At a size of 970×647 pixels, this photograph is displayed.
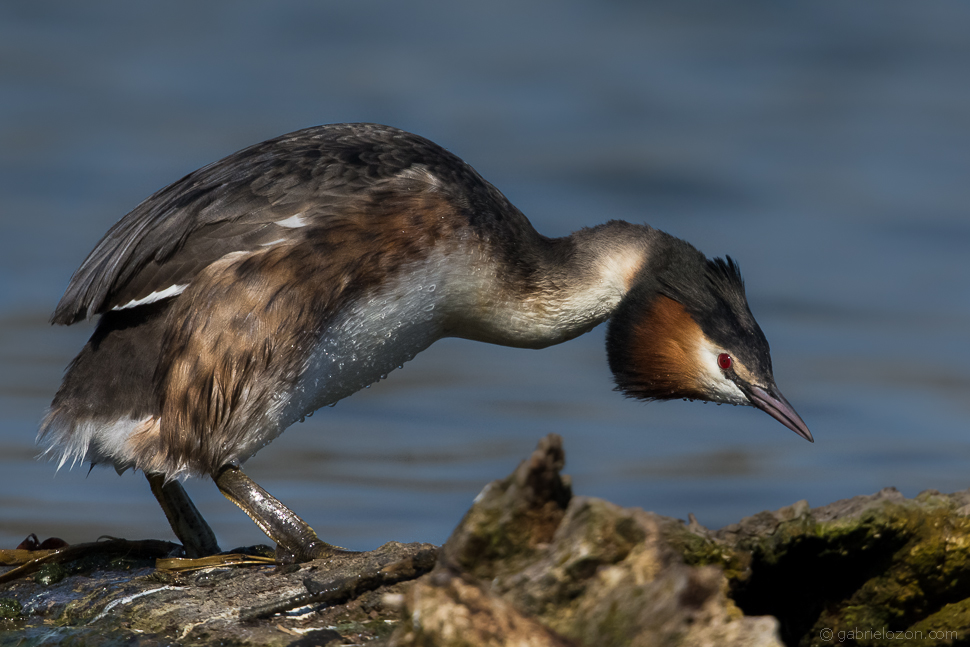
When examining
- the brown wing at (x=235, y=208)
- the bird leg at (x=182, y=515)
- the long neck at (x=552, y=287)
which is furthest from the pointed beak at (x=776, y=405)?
the bird leg at (x=182, y=515)

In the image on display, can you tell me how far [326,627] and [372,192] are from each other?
7.22 ft

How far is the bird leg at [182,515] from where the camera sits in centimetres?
519

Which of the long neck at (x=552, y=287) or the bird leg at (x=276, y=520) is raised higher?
the long neck at (x=552, y=287)

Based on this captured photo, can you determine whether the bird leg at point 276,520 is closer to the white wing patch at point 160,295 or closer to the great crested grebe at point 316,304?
the great crested grebe at point 316,304

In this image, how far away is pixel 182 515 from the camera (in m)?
5.21

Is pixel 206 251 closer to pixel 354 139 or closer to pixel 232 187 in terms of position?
pixel 232 187

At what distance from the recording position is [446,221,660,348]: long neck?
17.3 ft

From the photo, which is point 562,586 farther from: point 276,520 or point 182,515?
point 182,515

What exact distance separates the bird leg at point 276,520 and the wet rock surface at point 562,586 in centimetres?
18

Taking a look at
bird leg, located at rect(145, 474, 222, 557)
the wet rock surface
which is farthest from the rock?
bird leg, located at rect(145, 474, 222, 557)

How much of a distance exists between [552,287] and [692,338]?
2.44 feet

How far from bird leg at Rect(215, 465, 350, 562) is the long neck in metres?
1.24

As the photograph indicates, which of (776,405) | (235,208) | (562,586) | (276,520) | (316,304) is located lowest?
(562,586)

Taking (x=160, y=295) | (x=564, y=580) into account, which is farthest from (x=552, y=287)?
(x=564, y=580)
